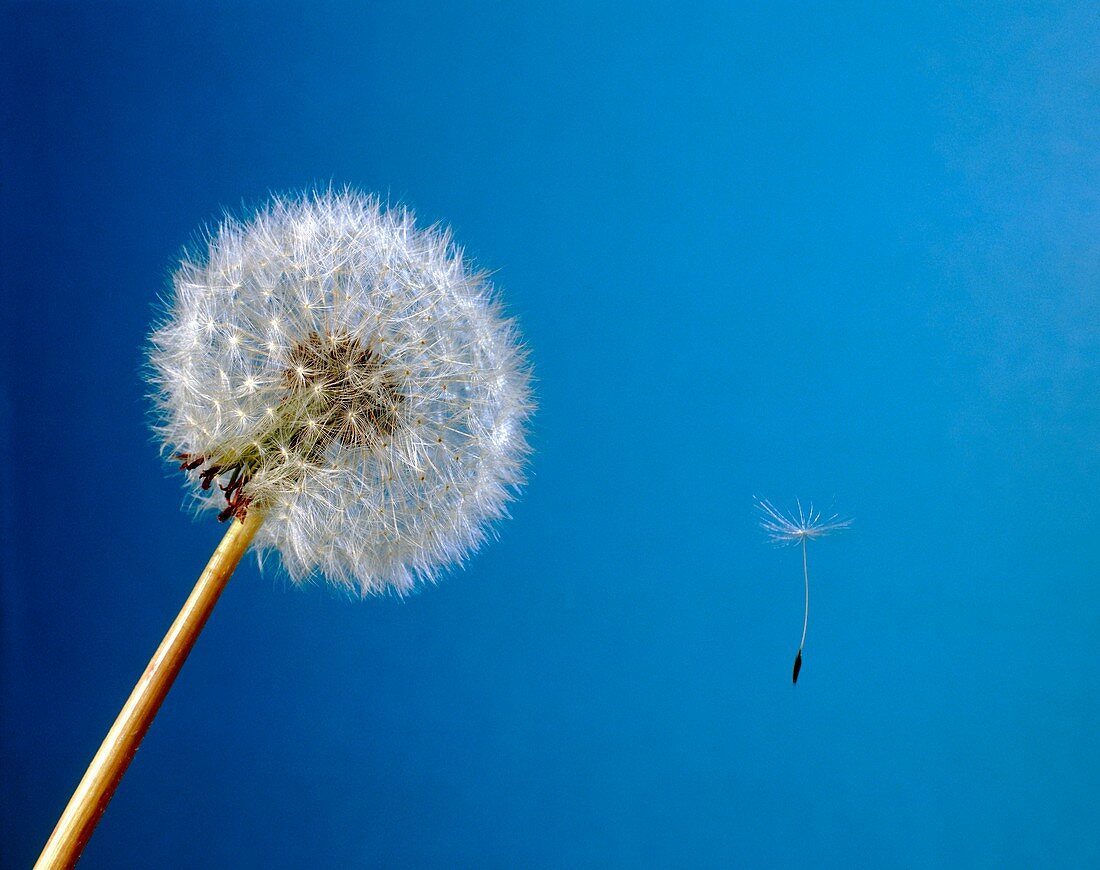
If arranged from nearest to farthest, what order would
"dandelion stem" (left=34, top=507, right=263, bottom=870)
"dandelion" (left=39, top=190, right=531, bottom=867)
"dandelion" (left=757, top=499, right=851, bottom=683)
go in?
"dandelion stem" (left=34, top=507, right=263, bottom=870) → "dandelion" (left=39, top=190, right=531, bottom=867) → "dandelion" (left=757, top=499, right=851, bottom=683)

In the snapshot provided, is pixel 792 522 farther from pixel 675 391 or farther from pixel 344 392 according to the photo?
pixel 344 392

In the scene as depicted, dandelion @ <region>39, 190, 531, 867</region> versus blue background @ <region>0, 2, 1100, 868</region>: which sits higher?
blue background @ <region>0, 2, 1100, 868</region>

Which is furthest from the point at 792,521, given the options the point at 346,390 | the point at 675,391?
the point at 346,390

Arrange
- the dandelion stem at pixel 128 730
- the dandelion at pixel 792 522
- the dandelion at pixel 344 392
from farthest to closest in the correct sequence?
1. the dandelion at pixel 792 522
2. the dandelion at pixel 344 392
3. the dandelion stem at pixel 128 730

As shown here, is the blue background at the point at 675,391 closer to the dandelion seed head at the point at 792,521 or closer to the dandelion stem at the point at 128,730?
→ the dandelion seed head at the point at 792,521

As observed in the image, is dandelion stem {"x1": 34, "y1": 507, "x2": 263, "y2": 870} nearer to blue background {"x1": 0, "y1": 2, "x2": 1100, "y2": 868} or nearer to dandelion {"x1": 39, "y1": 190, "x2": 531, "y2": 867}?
dandelion {"x1": 39, "y1": 190, "x2": 531, "y2": 867}

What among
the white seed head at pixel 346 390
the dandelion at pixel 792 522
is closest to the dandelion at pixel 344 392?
the white seed head at pixel 346 390

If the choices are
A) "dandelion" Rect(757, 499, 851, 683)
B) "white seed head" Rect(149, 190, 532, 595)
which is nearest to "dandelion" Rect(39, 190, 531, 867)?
"white seed head" Rect(149, 190, 532, 595)
